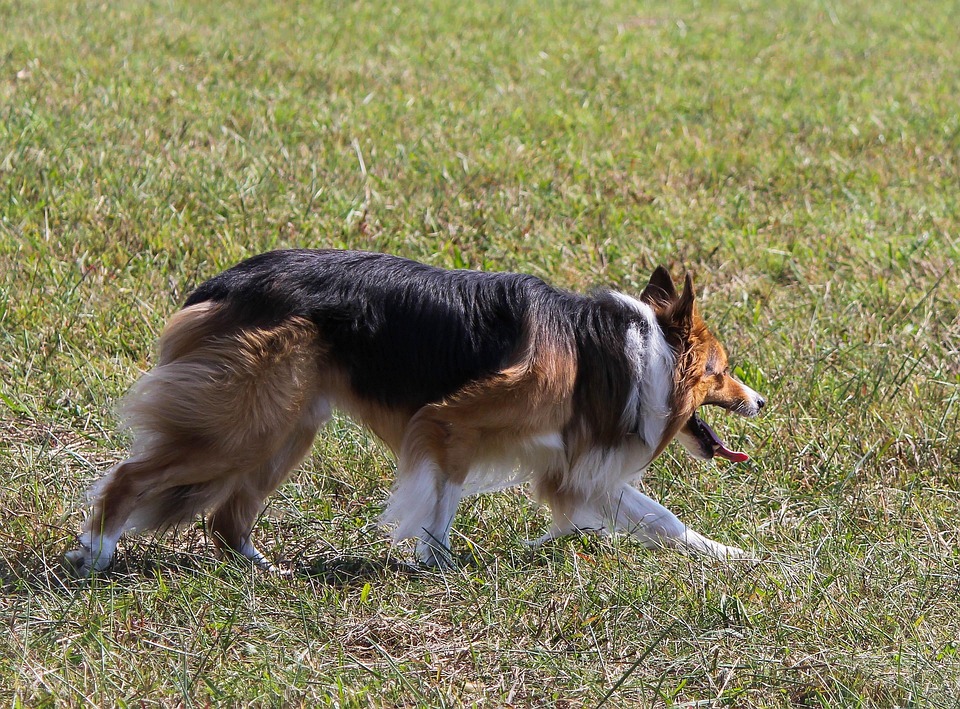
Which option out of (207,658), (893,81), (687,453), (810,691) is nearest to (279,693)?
(207,658)

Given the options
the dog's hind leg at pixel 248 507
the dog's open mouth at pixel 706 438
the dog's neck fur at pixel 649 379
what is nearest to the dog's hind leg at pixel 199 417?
the dog's hind leg at pixel 248 507

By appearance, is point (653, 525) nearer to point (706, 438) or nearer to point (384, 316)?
point (706, 438)

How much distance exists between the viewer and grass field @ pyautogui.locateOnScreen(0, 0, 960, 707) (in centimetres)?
363

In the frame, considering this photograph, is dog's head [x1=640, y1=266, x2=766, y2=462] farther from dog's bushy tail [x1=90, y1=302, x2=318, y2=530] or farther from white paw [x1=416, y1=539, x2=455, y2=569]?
dog's bushy tail [x1=90, y1=302, x2=318, y2=530]

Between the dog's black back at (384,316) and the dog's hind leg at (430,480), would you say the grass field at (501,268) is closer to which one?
the dog's hind leg at (430,480)

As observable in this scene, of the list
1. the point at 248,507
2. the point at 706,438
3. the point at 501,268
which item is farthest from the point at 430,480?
the point at 501,268

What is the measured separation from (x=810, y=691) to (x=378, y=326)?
1.95 m

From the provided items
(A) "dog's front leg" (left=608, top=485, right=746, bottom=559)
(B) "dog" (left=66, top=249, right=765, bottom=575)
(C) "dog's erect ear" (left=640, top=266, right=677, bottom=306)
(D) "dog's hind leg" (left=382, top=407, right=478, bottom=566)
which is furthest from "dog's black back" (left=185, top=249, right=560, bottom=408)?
(A) "dog's front leg" (left=608, top=485, right=746, bottom=559)

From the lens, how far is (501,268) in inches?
278

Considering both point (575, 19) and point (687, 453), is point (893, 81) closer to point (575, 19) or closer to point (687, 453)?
point (575, 19)

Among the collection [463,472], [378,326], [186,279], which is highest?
[378,326]

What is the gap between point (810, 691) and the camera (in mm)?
3512

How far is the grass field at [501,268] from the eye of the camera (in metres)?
3.63

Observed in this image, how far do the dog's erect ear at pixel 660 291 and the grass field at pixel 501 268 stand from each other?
0.95 metres
